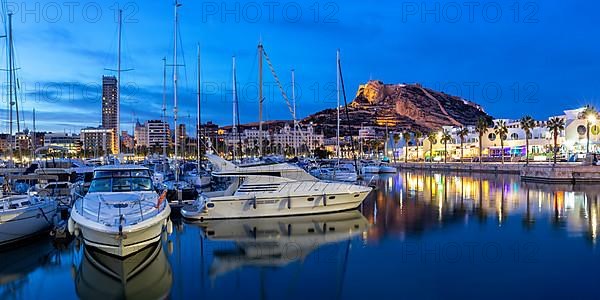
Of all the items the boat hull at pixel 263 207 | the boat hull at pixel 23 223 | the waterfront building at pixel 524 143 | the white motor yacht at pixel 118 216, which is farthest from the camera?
the waterfront building at pixel 524 143

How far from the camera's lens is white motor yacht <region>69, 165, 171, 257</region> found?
1394cm

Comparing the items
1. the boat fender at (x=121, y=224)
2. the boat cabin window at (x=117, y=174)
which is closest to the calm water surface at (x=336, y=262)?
the boat fender at (x=121, y=224)

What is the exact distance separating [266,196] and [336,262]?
9.04 meters

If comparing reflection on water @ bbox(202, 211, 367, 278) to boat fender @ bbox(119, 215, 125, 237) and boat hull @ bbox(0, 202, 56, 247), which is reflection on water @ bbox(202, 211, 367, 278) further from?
boat hull @ bbox(0, 202, 56, 247)

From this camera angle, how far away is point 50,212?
20.5 meters

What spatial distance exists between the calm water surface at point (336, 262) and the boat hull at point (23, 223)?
0.61 meters

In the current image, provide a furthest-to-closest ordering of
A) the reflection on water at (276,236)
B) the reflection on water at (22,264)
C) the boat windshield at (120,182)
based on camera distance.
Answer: the boat windshield at (120,182) → the reflection on water at (276,236) → the reflection on water at (22,264)

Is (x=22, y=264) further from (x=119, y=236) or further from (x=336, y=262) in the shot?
(x=336, y=262)

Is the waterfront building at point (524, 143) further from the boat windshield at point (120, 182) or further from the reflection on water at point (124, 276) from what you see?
the reflection on water at point (124, 276)

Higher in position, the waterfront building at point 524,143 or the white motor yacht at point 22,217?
the waterfront building at point 524,143

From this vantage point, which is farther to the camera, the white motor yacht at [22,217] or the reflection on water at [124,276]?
the white motor yacht at [22,217]

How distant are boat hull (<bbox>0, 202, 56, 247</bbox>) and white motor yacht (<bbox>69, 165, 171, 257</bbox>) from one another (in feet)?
10.1

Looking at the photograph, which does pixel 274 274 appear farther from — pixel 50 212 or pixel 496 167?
pixel 496 167

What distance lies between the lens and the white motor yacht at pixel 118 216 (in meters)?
13.9
